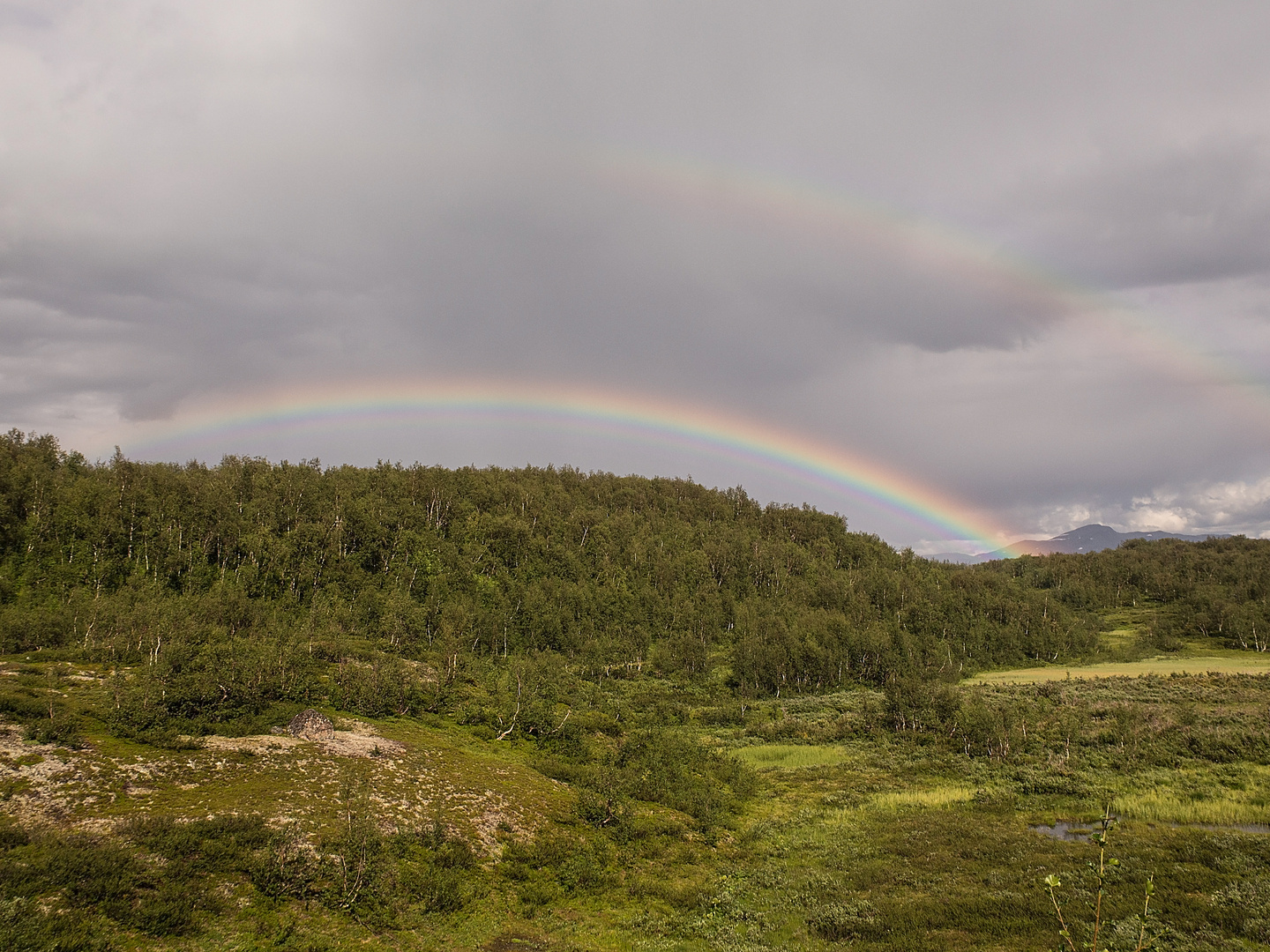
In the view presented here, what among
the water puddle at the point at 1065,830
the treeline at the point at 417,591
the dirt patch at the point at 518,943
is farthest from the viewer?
the treeline at the point at 417,591

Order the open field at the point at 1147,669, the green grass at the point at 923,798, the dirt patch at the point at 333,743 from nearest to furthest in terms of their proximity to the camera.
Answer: the dirt patch at the point at 333,743
the green grass at the point at 923,798
the open field at the point at 1147,669

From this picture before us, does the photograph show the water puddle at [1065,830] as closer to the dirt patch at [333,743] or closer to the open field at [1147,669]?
the dirt patch at [333,743]

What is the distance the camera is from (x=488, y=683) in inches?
2847

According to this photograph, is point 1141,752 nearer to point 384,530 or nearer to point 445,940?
point 445,940

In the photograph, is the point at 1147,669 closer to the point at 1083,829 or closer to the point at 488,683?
the point at 1083,829

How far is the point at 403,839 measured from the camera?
106 ft

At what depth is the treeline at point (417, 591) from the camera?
63.6m

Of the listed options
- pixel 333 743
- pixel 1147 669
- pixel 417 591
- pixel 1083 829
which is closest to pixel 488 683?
pixel 333 743

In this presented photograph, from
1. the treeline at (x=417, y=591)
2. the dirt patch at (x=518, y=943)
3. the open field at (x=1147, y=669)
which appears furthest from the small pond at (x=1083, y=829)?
the open field at (x=1147, y=669)

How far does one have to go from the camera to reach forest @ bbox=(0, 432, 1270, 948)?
2784cm

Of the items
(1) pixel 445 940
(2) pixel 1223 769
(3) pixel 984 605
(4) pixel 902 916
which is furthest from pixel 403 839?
(3) pixel 984 605

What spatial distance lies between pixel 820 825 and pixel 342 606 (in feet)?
262

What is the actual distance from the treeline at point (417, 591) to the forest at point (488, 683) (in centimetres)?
63

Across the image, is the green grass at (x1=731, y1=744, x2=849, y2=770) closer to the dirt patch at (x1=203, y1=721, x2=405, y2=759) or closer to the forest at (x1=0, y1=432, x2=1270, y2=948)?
the forest at (x1=0, y1=432, x2=1270, y2=948)
